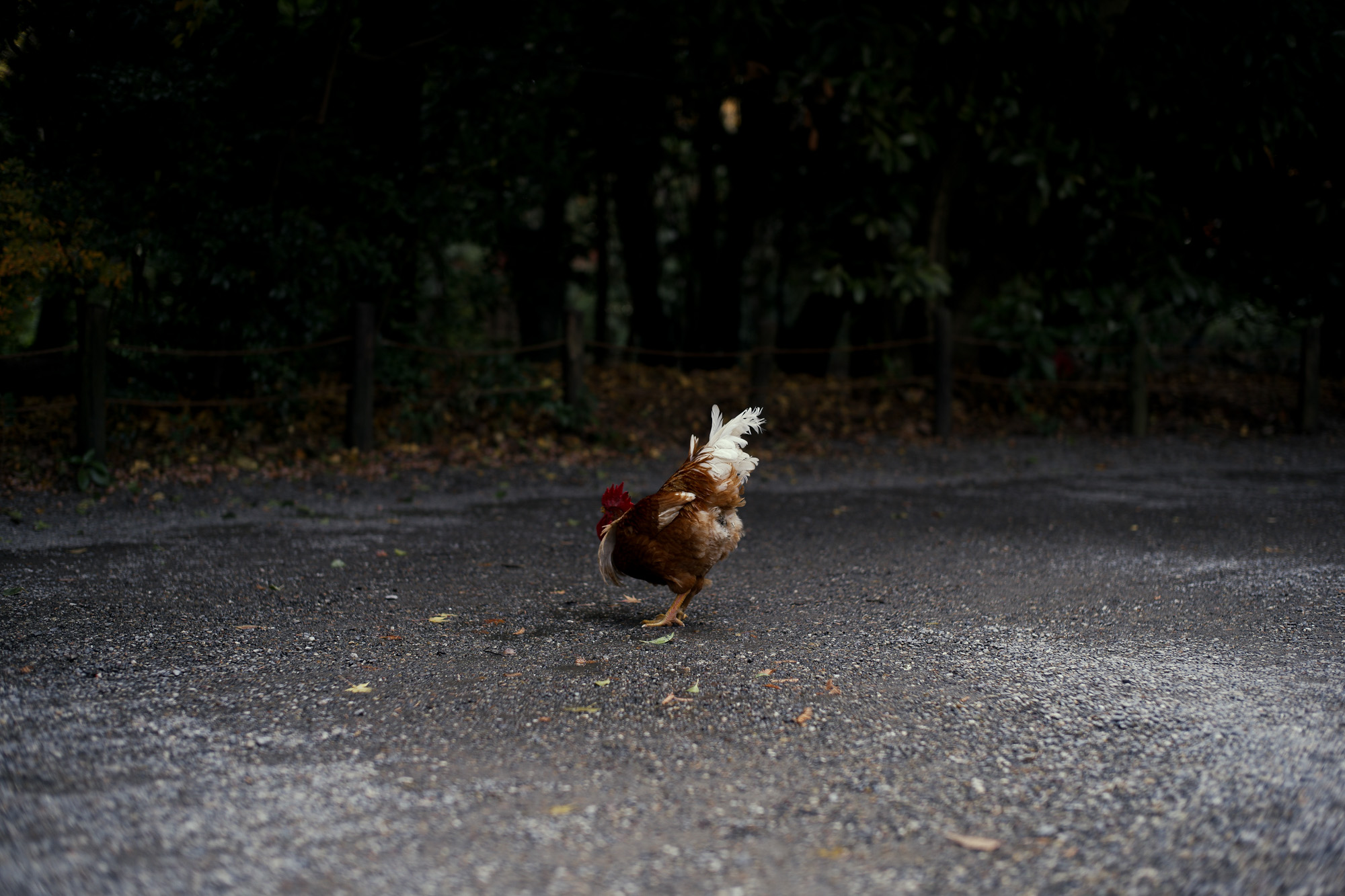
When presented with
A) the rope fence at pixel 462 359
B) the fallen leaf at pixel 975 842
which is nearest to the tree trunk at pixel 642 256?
the rope fence at pixel 462 359

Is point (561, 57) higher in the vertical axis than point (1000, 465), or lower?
higher

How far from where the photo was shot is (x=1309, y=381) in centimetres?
1229

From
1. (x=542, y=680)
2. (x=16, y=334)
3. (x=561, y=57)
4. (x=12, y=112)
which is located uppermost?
(x=561, y=57)

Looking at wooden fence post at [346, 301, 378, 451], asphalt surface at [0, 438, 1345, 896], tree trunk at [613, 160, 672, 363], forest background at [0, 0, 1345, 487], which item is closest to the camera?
asphalt surface at [0, 438, 1345, 896]

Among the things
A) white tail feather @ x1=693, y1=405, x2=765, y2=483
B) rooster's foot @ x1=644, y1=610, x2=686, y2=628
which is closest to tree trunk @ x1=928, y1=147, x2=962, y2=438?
white tail feather @ x1=693, y1=405, x2=765, y2=483

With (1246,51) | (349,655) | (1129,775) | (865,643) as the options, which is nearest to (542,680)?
(349,655)

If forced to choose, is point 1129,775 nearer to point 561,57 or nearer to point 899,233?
point 561,57

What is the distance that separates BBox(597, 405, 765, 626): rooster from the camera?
14.9 ft

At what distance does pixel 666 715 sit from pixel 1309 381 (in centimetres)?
1169

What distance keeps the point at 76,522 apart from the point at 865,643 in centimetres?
536

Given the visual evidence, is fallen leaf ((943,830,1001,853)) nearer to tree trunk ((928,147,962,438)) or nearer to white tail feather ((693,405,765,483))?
white tail feather ((693,405,765,483))

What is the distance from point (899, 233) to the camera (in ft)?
50.1

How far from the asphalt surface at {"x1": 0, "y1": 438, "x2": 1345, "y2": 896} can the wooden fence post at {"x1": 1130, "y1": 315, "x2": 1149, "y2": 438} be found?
211 inches

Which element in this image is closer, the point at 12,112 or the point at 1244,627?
the point at 1244,627
